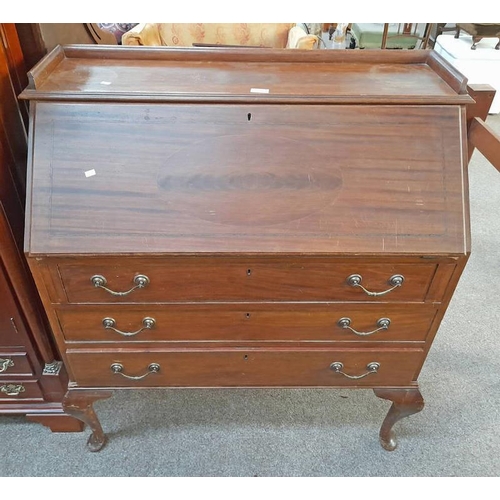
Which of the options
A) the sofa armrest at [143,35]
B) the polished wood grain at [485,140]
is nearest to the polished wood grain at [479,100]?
the polished wood grain at [485,140]

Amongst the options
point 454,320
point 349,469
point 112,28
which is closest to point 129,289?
point 349,469

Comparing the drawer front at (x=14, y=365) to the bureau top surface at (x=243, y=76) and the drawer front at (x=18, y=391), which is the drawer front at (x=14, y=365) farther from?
the bureau top surface at (x=243, y=76)

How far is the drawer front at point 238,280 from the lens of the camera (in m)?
0.97

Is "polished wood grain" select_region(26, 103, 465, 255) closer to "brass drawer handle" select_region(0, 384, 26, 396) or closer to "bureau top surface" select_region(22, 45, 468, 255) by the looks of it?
"bureau top surface" select_region(22, 45, 468, 255)

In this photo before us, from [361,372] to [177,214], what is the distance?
2.22ft

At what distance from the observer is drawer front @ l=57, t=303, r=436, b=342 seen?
105 centimetres

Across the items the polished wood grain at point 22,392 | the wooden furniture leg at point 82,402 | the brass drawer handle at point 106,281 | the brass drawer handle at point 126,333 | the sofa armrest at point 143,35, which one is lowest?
the polished wood grain at point 22,392

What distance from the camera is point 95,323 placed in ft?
3.55

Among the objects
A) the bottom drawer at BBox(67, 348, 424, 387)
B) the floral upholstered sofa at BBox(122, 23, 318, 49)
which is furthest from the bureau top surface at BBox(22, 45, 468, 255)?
the floral upholstered sofa at BBox(122, 23, 318, 49)

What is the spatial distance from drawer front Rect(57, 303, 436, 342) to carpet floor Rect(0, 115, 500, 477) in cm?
52

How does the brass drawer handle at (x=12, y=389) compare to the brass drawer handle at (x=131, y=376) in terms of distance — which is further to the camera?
the brass drawer handle at (x=12, y=389)

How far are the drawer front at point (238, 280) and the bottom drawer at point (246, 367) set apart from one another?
199 millimetres

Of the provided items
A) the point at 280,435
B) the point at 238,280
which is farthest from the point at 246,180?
the point at 280,435

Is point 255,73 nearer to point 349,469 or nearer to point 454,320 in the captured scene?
point 349,469
